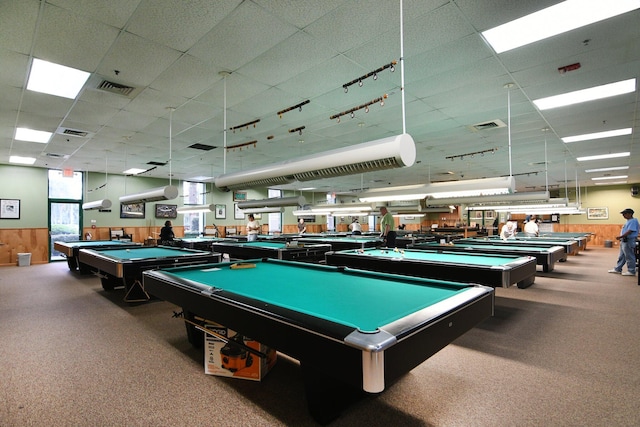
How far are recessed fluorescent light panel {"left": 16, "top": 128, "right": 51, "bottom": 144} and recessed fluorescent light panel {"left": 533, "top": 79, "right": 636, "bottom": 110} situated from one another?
9093 millimetres

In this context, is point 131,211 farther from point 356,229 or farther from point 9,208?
point 356,229

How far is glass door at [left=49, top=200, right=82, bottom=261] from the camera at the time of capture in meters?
10.8

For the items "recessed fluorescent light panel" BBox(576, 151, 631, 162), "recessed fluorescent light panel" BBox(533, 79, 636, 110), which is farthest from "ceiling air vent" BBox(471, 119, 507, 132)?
"recessed fluorescent light panel" BBox(576, 151, 631, 162)

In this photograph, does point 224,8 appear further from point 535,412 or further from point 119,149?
point 119,149

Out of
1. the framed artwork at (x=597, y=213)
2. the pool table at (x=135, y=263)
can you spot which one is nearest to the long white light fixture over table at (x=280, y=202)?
the pool table at (x=135, y=263)

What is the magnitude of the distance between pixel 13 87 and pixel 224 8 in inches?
144

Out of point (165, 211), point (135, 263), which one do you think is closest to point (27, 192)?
point (165, 211)

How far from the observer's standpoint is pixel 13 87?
4.39 meters

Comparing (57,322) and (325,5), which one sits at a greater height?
(325,5)

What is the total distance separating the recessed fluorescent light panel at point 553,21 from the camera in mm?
2779

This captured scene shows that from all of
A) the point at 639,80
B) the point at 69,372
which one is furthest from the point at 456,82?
the point at 69,372

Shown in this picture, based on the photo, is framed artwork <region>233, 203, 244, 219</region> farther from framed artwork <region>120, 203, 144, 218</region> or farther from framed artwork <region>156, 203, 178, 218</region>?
framed artwork <region>120, 203, 144, 218</region>

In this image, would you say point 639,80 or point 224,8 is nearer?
point 224,8

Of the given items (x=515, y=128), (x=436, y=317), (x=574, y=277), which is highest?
(x=515, y=128)
